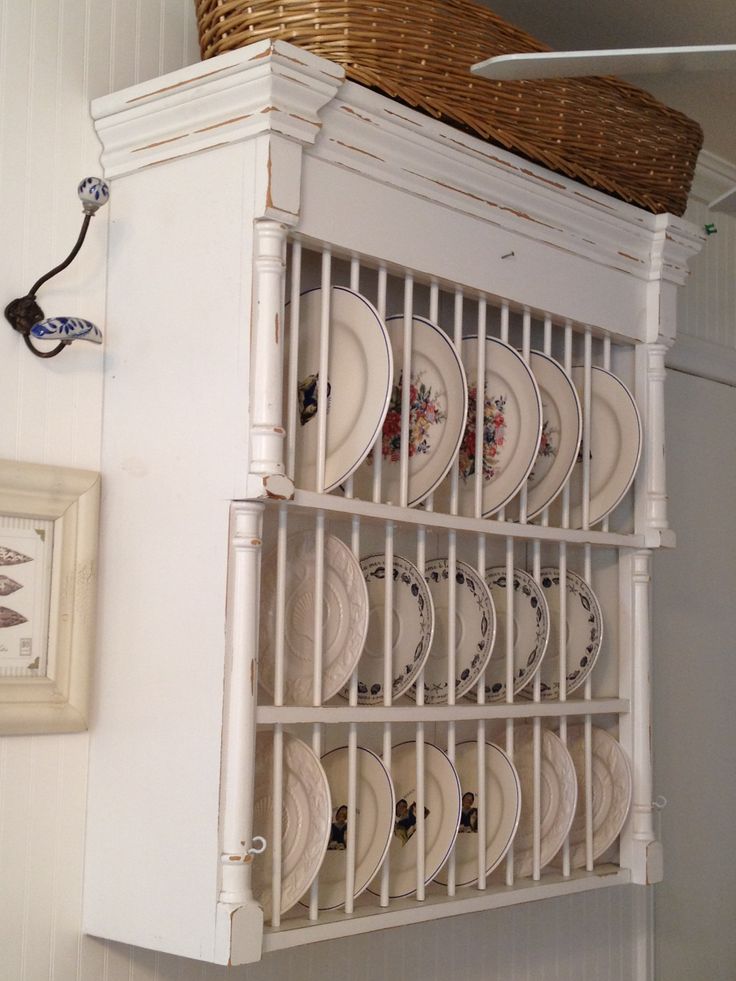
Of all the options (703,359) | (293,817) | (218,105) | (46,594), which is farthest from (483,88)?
(703,359)

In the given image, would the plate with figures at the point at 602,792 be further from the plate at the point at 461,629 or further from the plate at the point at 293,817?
the plate at the point at 293,817

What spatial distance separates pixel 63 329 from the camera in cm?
145

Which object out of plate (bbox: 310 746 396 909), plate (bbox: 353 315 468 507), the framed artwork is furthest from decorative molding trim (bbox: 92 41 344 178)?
plate (bbox: 310 746 396 909)

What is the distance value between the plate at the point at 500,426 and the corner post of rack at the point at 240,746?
474 mm

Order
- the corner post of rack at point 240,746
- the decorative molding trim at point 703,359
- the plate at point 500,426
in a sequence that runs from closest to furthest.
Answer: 1. the corner post of rack at point 240,746
2. the plate at point 500,426
3. the decorative molding trim at point 703,359

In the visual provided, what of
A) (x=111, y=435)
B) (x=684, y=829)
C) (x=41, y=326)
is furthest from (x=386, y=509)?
(x=684, y=829)

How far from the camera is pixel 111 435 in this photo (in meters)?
1.61

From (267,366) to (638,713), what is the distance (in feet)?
3.11

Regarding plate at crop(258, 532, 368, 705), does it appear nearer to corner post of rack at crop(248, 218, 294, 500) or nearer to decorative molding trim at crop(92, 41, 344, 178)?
corner post of rack at crop(248, 218, 294, 500)

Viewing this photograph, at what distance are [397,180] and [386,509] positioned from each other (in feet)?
1.48

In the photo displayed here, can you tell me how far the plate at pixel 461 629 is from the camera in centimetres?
180

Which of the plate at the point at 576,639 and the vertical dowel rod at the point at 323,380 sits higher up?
the vertical dowel rod at the point at 323,380


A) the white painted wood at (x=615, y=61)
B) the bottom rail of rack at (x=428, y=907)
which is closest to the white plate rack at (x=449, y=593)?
the bottom rail of rack at (x=428, y=907)

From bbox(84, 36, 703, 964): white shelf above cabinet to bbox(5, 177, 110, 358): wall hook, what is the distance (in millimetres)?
109
